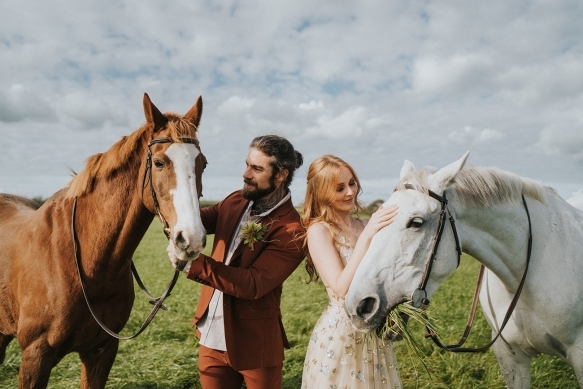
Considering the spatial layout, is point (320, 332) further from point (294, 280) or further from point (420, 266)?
point (294, 280)

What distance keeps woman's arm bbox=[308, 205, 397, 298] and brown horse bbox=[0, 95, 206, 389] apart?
820mm

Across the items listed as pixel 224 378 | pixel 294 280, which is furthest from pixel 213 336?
pixel 294 280

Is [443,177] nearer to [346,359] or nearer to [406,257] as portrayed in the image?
[406,257]

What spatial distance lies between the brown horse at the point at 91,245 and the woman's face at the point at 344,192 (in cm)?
90

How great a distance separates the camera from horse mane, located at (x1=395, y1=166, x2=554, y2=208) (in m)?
2.62

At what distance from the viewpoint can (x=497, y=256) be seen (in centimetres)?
293

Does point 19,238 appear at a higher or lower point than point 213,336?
higher

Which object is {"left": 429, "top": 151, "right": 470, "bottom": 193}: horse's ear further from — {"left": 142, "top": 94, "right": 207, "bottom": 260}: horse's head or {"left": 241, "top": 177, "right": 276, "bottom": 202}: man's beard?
{"left": 142, "top": 94, "right": 207, "bottom": 260}: horse's head

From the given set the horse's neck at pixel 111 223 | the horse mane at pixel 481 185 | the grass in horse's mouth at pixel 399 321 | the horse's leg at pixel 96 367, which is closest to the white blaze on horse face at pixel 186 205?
the horse's neck at pixel 111 223

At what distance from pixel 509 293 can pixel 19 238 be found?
12.4 ft

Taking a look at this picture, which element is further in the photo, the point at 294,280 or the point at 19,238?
the point at 294,280

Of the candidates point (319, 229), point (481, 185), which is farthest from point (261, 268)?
point (481, 185)

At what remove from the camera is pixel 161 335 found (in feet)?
20.9


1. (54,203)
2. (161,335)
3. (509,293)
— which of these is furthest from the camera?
(161,335)
